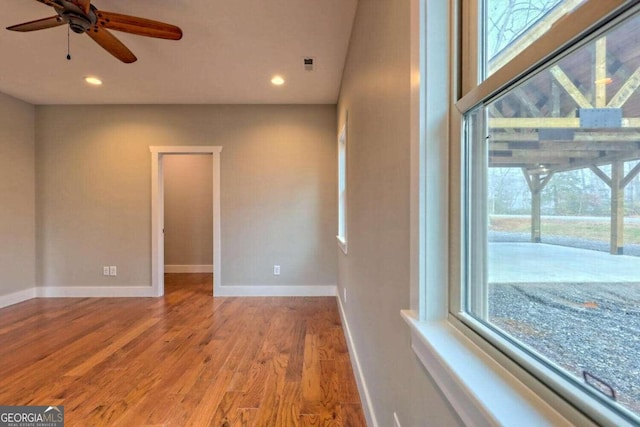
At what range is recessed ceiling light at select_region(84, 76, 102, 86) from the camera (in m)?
3.18

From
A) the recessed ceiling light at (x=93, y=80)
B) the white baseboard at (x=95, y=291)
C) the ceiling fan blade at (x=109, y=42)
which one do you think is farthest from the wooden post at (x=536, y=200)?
the white baseboard at (x=95, y=291)

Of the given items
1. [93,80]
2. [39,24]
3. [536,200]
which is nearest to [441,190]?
[536,200]

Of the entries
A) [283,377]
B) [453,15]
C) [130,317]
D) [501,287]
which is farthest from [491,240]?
[130,317]

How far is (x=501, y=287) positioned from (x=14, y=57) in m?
4.15

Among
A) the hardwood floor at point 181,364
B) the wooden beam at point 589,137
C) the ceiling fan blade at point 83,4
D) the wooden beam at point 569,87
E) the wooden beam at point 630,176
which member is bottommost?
the hardwood floor at point 181,364

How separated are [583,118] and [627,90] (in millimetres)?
70

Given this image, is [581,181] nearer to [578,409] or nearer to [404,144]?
[578,409]

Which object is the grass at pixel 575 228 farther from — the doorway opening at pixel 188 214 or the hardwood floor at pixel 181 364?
the doorway opening at pixel 188 214

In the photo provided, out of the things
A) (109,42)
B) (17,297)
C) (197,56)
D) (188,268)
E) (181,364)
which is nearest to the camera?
(109,42)

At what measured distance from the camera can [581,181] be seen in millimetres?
452

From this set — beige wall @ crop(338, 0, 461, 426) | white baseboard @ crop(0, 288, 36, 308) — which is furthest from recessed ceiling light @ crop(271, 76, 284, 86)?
white baseboard @ crop(0, 288, 36, 308)

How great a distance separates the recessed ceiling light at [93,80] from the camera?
3176 mm

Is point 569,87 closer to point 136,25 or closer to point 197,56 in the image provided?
point 136,25

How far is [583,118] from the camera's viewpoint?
450 mm
